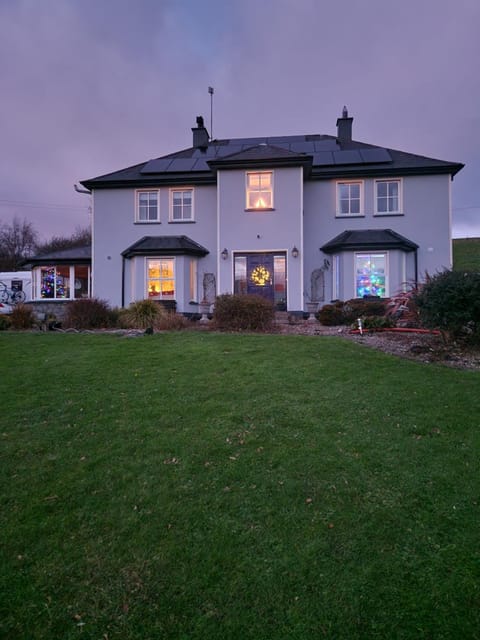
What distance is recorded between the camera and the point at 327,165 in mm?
15297

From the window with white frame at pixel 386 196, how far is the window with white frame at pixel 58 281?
14.2 metres

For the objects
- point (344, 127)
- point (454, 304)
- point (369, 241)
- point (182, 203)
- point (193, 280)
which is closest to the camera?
point (454, 304)

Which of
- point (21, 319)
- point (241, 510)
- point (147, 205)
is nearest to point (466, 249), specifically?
point (147, 205)

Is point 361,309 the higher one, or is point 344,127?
point 344,127

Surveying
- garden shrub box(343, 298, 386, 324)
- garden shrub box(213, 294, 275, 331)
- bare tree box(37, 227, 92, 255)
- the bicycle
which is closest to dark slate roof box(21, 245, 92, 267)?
the bicycle

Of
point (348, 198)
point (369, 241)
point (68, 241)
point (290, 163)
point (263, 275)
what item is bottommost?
point (263, 275)

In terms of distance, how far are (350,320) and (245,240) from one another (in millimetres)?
5659

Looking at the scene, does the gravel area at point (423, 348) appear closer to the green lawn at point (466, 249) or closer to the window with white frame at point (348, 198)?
the window with white frame at point (348, 198)

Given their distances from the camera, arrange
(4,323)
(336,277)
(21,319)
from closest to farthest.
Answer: (4,323)
(21,319)
(336,277)

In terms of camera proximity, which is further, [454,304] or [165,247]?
[165,247]

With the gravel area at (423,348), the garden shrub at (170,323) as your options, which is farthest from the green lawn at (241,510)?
the garden shrub at (170,323)

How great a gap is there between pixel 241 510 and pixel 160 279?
45.0ft

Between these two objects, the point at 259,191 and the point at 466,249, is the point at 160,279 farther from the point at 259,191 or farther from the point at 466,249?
the point at 466,249

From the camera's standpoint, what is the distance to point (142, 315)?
35.0 feet
